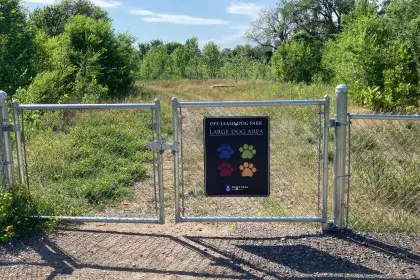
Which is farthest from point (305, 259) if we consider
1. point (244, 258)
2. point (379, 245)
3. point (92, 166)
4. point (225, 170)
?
point (92, 166)

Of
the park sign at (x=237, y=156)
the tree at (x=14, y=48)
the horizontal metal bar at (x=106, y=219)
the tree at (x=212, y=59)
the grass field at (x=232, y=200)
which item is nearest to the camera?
the park sign at (x=237, y=156)

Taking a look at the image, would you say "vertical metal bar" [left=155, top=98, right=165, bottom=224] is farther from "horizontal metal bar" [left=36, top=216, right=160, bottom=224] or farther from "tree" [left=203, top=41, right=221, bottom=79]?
"tree" [left=203, top=41, right=221, bottom=79]

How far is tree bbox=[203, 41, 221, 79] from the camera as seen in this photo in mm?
48531

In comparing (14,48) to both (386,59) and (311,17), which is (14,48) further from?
(311,17)

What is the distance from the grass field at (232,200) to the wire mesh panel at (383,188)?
0.01 meters

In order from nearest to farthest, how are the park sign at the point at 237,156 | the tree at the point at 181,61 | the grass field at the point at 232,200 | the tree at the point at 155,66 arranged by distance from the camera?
the park sign at the point at 237,156 < the grass field at the point at 232,200 < the tree at the point at 155,66 < the tree at the point at 181,61

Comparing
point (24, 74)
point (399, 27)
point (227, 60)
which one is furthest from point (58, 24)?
point (399, 27)

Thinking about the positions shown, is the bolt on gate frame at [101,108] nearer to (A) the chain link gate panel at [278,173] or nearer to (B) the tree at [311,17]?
(A) the chain link gate panel at [278,173]

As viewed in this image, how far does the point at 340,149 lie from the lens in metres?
4.68

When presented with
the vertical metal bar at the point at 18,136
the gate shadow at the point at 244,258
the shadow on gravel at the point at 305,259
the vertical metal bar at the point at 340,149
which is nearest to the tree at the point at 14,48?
the vertical metal bar at the point at 18,136

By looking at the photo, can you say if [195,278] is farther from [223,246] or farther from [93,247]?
[93,247]

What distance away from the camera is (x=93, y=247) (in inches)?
187

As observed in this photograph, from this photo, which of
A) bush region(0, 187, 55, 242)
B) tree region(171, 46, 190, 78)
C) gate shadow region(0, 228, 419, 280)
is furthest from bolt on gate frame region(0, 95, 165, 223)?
tree region(171, 46, 190, 78)

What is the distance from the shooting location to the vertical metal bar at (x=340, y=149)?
4605 millimetres
